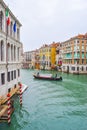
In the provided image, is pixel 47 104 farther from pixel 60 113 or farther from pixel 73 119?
pixel 73 119

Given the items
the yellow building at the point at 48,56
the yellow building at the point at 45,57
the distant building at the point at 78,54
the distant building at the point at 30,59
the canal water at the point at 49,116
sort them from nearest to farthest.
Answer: the canal water at the point at 49,116, the distant building at the point at 78,54, the yellow building at the point at 48,56, the yellow building at the point at 45,57, the distant building at the point at 30,59

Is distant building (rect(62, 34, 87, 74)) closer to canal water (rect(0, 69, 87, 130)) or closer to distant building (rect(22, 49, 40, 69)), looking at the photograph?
canal water (rect(0, 69, 87, 130))

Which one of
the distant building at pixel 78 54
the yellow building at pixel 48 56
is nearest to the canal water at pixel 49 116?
the distant building at pixel 78 54

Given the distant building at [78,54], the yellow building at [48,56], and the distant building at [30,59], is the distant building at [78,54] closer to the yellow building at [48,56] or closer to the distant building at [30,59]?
the yellow building at [48,56]

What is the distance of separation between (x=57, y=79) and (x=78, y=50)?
59.5 feet

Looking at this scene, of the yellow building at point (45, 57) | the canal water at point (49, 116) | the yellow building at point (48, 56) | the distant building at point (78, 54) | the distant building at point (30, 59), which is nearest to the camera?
the canal water at point (49, 116)

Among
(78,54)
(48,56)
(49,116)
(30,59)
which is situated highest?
(48,56)

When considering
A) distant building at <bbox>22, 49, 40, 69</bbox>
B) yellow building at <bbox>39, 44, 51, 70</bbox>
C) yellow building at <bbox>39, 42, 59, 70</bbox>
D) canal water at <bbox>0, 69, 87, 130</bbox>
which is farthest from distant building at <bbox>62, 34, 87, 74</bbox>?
distant building at <bbox>22, 49, 40, 69</bbox>

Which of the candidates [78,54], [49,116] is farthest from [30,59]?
[49,116]

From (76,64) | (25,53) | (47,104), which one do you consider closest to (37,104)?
(47,104)

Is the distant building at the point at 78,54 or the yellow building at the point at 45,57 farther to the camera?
the yellow building at the point at 45,57

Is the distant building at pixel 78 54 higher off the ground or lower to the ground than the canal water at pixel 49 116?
higher

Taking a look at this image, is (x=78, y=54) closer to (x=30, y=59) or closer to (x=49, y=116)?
(x=49, y=116)

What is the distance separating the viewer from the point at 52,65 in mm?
64938
